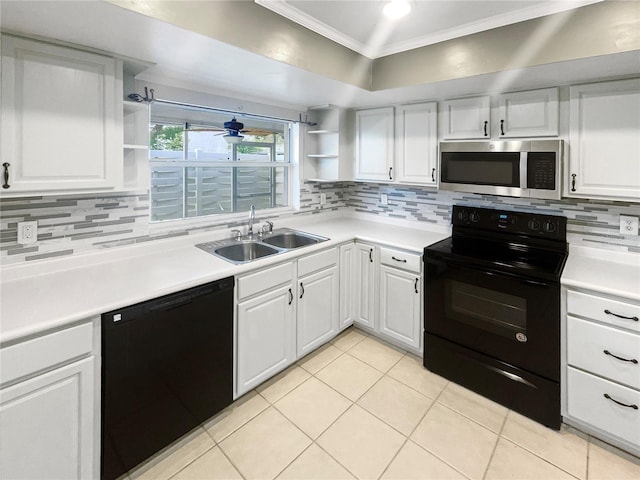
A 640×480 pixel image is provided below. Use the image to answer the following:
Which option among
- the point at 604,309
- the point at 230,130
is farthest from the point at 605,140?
the point at 230,130

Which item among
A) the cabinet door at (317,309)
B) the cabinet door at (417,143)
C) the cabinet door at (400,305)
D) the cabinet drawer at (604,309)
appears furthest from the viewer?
the cabinet door at (417,143)

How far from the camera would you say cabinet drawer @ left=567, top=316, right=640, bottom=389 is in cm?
168

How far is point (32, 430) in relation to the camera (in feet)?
4.23

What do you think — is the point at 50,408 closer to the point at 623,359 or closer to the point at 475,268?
the point at 475,268

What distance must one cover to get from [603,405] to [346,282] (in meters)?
1.72

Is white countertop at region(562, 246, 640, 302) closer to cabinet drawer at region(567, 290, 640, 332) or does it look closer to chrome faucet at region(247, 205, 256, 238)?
cabinet drawer at region(567, 290, 640, 332)

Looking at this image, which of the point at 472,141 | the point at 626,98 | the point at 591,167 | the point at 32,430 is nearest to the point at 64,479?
the point at 32,430

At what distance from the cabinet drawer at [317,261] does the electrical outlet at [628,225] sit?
6.05ft

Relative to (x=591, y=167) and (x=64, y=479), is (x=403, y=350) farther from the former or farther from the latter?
(x=64, y=479)

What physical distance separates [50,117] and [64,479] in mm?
1543

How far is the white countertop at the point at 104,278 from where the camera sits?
4.32 feet

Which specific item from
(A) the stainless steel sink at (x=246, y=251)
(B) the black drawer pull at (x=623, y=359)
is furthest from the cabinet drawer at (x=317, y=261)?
(B) the black drawer pull at (x=623, y=359)

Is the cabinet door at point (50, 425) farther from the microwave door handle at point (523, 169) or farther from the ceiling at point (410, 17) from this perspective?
the microwave door handle at point (523, 169)

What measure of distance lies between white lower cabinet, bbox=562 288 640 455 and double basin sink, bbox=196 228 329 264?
5.39 ft
